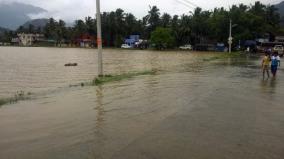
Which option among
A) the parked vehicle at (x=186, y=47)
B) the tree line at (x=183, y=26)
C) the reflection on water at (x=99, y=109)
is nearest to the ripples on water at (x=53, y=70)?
the reflection on water at (x=99, y=109)

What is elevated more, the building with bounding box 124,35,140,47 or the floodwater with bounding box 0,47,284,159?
the building with bounding box 124,35,140,47

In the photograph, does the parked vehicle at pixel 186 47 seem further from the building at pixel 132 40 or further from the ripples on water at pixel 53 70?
the ripples on water at pixel 53 70

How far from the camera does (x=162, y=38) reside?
9606cm

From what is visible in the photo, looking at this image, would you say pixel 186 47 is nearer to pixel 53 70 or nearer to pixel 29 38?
pixel 53 70

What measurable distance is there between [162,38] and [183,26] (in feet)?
28.6

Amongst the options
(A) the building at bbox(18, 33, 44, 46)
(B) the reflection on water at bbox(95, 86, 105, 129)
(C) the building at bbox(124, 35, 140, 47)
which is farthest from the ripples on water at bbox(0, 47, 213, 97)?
(A) the building at bbox(18, 33, 44, 46)

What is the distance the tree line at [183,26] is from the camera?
276 feet

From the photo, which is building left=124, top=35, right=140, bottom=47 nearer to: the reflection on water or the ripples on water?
the ripples on water

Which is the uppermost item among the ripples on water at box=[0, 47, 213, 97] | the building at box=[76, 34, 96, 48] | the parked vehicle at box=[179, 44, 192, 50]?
the building at box=[76, 34, 96, 48]

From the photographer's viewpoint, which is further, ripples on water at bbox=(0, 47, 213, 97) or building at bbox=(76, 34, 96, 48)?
building at bbox=(76, 34, 96, 48)

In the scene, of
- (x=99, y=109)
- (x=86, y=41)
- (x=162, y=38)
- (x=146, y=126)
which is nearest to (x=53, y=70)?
(x=99, y=109)

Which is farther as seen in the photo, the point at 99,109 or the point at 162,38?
the point at 162,38

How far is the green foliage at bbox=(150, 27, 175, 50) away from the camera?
3777 inches

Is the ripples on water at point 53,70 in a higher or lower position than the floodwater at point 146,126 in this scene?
lower
